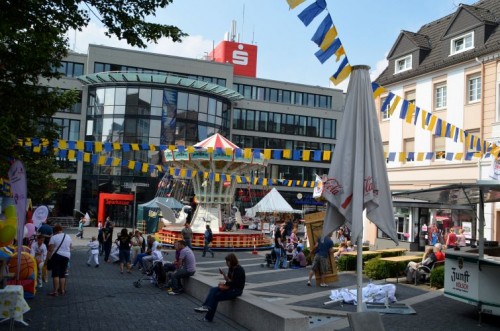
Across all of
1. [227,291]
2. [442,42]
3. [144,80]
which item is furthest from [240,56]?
[227,291]

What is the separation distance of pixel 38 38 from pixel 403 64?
1034 inches

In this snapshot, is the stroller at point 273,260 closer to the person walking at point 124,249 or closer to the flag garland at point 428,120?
the person walking at point 124,249

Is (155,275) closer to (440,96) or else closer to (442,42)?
(440,96)

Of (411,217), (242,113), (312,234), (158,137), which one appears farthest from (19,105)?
(242,113)

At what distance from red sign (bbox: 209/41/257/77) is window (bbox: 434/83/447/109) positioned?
125 feet

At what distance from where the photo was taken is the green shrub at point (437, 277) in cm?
1387

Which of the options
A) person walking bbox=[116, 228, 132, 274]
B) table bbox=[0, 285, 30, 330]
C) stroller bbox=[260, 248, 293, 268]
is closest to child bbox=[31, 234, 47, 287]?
person walking bbox=[116, 228, 132, 274]

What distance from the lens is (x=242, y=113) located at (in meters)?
58.7

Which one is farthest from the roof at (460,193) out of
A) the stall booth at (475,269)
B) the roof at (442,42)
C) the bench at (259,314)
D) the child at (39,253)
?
the roof at (442,42)

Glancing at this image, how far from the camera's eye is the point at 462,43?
26594 mm

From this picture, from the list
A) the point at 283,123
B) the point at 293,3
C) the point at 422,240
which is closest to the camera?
the point at 293,3

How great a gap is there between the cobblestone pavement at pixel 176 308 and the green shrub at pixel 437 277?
1.17 ft

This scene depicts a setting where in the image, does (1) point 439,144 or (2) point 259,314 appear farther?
(1) point 439,144

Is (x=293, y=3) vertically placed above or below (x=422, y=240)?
above
